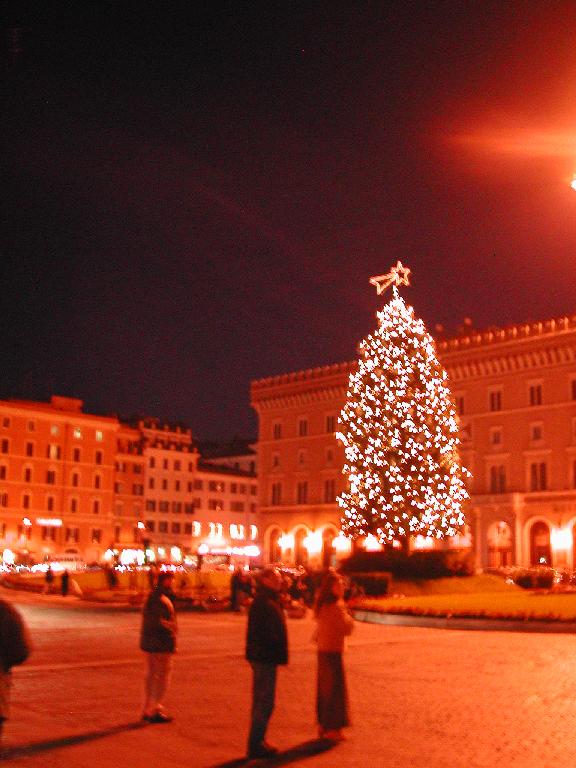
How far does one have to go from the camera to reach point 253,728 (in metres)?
9.83

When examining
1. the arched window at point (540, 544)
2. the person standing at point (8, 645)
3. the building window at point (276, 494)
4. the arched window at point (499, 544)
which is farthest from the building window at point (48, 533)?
the person standing at point (8, 645)

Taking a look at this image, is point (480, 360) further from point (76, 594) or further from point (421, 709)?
point (421, 709)

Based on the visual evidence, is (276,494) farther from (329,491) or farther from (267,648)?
(267,648)

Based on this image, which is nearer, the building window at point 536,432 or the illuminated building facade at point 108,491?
the building window at point 536,432

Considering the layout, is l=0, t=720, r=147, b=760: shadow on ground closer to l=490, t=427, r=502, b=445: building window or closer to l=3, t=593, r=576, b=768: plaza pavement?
l=3, t=593, r=576, b=768: plaza pavement

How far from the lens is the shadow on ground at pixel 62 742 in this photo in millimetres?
9803

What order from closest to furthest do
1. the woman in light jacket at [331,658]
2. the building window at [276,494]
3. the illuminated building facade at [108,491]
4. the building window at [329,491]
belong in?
1. the woman in light jacket at [331,658]
2. the building window at [329,491]
3. the building window at [276,494]
4. the illuminated building facade at [108,491]

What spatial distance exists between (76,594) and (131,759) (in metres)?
43.0

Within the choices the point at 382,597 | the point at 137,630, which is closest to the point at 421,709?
the point at 137,630

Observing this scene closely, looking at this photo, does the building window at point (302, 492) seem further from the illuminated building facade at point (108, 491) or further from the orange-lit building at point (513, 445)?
the illuminated building facade at point (108, 491)

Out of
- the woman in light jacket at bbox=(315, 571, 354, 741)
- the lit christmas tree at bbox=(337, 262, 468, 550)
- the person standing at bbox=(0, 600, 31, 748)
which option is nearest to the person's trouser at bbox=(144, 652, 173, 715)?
the woman in light jacket at bbox=(315, 571, 354, 741)

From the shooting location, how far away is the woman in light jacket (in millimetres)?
10688

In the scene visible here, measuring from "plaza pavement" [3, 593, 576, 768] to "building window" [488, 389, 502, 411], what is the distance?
52.4 meters

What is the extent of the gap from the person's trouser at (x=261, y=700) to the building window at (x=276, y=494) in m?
80.8
